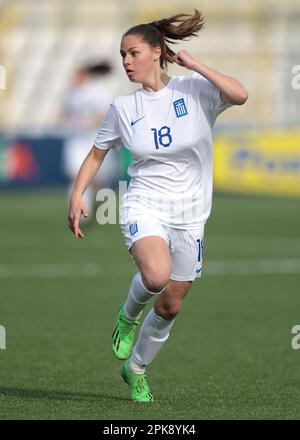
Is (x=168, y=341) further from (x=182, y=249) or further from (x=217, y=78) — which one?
(x=217, y=78)

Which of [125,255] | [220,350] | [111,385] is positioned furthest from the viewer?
[125,255]

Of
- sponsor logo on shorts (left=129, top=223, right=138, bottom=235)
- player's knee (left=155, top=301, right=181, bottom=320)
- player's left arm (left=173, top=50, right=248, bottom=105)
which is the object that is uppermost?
player's left arm (left=173, top=50, right=248, bottom=105)

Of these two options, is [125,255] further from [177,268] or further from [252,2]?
[252,2]

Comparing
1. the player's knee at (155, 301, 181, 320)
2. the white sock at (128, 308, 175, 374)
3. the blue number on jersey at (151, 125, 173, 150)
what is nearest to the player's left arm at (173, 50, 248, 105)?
the blue number on jersey at (151, 125, 173, 150)

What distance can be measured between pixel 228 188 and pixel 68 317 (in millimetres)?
15759

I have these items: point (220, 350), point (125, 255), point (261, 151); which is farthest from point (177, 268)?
point (261, 151)

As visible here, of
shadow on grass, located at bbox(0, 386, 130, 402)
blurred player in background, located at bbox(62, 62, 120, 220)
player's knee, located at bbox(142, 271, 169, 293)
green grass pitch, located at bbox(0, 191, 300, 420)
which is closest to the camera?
player's knee, located at bbox(142, 271, 169, 293)

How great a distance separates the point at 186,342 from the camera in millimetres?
10578

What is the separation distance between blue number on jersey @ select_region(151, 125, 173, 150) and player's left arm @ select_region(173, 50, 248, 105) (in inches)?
16.7

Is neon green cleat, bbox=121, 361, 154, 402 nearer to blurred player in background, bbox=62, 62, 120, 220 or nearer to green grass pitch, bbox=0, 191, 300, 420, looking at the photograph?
green grass pitch, bbox=0, 191, 300, 420

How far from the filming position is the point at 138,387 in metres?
7.55

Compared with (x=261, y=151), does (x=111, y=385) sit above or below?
above

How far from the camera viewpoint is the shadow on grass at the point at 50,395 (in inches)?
299

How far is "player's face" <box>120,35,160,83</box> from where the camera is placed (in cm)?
742
